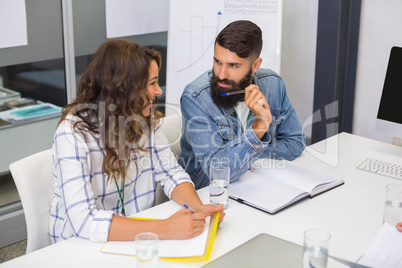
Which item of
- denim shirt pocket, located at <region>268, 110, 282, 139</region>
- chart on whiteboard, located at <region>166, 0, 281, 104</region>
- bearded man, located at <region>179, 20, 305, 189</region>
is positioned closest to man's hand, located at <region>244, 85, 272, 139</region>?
bearded man, located at <region>179, 20, 305, 189</region>

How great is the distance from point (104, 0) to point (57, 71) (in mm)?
512

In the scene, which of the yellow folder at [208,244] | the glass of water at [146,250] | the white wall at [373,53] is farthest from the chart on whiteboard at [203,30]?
the glass of water at [146,250]

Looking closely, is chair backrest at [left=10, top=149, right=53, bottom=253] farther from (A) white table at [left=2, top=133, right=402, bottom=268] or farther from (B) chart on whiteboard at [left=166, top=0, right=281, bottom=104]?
(B) chart on whiteboard at [left=166, top=0, right=281, bottom=104]

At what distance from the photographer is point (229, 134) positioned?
6.92 feet

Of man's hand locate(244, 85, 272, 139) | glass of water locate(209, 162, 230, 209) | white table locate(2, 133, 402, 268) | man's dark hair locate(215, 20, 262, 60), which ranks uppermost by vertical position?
man's dark hair locate(215, 20, 262, 60)

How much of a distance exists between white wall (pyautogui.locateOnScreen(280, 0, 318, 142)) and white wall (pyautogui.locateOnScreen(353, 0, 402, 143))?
1.01 ft

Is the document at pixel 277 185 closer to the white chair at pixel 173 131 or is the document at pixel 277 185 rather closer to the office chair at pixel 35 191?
the white chair at pixel 173 131

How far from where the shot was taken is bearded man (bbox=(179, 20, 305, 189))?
1986 mm

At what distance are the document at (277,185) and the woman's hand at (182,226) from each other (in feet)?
0.93

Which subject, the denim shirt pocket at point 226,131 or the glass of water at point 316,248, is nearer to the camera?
the glass of water at point 316,248

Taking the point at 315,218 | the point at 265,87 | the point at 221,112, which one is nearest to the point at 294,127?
the point at 265,87

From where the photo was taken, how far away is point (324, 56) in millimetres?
3332

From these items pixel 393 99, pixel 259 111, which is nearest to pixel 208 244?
pixel 259 111

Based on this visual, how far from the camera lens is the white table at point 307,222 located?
144 cm
